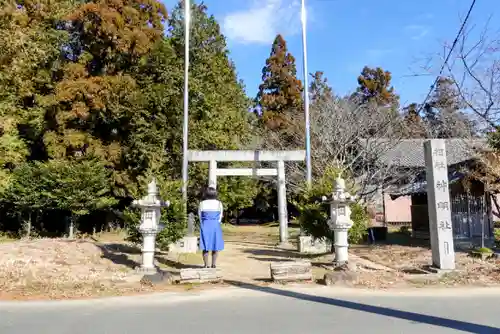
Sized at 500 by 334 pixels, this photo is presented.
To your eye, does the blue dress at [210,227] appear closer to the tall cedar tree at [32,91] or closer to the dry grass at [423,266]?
the dry grass at [423,266]

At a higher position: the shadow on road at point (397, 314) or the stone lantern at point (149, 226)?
the stone lantern at point (149, 226)

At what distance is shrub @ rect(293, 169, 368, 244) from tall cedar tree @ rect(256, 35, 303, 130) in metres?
20.4

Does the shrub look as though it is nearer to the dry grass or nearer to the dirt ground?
the dirt ground

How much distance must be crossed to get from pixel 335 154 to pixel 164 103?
26.9 ft

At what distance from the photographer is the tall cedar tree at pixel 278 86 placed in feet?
110

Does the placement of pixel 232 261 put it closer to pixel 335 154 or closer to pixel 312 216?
pixel 312 216

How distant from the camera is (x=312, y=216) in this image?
1160cm

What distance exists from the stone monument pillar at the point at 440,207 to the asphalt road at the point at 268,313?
153 cm

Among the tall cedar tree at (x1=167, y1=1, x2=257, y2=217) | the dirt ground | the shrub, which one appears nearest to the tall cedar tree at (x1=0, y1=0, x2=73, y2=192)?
the tall cedar tree at (x1=167, y1=1, x2=257, y2=217)

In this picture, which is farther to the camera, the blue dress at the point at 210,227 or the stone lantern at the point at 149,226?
the stone lantern at the point at 149,226

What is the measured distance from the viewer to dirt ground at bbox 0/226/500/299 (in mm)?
8094

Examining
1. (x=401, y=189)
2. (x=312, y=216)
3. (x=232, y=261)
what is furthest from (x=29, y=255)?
(x=401, y=189)

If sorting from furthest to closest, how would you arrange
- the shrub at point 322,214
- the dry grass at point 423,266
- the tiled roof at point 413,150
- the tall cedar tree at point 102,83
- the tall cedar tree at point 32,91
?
the tall cedar tree at point 102,83 → the tall cedar tree at point 32,91 → the tiled roof at point 413,150 → the shrub at point 322,214 → the dry grass at point 423,266

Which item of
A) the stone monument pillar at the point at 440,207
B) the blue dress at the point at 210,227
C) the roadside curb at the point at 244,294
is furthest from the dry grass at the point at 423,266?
the blue dress at the point at 210,227
